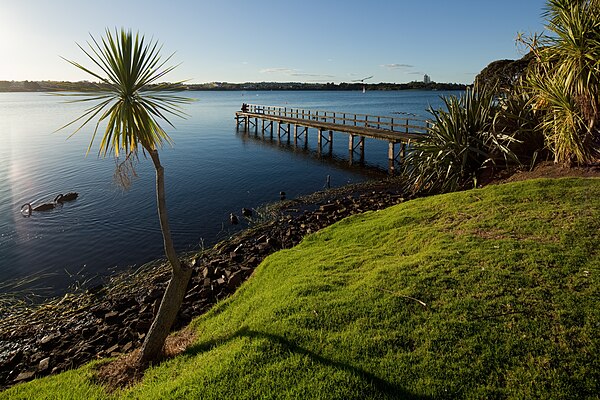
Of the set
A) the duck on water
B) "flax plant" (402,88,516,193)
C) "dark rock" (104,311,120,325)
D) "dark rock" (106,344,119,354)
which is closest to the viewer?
"dark rock" (106,344,119,354)

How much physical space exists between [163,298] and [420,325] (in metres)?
4.22

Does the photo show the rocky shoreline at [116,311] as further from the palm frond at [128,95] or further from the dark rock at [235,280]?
the palm frond at [128,95]

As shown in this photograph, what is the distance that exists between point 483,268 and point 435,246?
1627mm

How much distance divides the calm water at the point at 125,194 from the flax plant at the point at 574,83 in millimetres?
11269

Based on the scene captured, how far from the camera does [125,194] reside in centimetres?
2408

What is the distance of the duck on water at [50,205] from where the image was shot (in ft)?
67.7

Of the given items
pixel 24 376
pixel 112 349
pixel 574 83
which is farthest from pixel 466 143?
pixel 24 376

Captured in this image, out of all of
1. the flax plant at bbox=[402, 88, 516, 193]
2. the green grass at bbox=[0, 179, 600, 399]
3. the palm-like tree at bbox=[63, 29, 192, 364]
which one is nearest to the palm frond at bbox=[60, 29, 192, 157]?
the palm-like tree at bbox=[63, 29, 192, 364]

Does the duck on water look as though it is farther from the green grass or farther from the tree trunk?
the tree trunk

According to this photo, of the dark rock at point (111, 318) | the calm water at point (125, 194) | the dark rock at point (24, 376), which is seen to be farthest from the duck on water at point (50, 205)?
the dark rock at point (24, 376)

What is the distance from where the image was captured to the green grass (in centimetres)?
459

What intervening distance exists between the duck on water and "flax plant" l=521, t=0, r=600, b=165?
23518 millimetres

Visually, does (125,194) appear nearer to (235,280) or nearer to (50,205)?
(50,205)

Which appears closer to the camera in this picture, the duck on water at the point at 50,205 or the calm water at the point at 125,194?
the calm water at the point at 125,194
